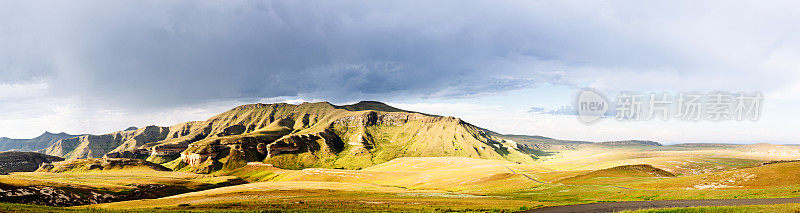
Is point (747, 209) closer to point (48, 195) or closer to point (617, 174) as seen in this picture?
point (617, 174)

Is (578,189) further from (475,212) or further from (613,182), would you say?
(475,212)

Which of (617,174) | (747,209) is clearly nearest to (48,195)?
(747,209)

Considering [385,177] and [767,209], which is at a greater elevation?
[767,209]

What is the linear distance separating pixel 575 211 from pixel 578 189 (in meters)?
38.5

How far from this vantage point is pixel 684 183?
6581 centimetres

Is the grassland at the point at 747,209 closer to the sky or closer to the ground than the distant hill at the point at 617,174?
closer to the sky

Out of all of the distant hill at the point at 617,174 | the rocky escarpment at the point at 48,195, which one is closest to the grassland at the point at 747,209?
the distant hill at the point at 617,174

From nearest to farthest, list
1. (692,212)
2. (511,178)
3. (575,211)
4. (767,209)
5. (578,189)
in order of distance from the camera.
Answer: (767,209), (692,212), (575,211), (578,189), (511,178)

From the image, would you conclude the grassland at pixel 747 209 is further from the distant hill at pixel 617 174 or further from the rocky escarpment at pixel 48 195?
the rocky escarpment at pixel 48 195

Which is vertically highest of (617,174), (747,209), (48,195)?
(747,209)

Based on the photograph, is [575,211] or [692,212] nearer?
[692,212]

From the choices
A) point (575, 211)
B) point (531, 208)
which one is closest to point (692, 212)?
point (575, 211)

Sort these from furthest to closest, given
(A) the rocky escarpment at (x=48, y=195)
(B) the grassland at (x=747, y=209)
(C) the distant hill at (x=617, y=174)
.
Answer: (C) the distant hill at (x=617, y=174), (A) the rocky escarpment at (x=48, y=195), (B) the grassland at (x=747, y=209)

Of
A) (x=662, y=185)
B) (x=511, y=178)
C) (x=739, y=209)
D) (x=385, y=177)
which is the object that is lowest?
(x=385, y=177)
